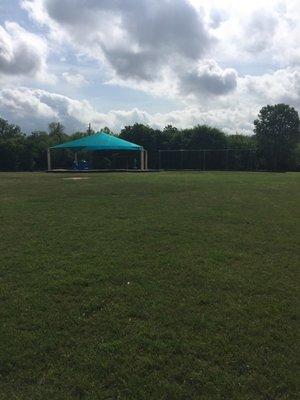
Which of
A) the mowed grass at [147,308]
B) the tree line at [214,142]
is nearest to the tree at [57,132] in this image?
the tree line at [214,142]

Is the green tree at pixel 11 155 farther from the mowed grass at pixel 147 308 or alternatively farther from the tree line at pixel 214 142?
the mowed grass at pixel 147 308

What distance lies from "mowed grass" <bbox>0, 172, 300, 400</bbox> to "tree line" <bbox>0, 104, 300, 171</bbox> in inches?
1836

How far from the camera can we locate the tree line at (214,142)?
5656cm

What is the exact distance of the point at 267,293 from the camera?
21.4ft

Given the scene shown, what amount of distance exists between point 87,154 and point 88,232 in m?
48.8

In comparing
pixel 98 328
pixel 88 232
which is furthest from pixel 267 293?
pixel 88 232

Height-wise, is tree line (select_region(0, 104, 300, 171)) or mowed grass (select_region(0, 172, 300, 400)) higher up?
tree line (select_region(0, 104, 300, 171))

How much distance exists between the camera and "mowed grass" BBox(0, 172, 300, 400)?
14.8 feet

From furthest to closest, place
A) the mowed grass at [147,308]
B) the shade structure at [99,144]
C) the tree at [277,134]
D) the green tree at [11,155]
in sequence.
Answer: the tree at [277,134] < the green tree at [11,155] < the shade structure at [99,144] < the mowed grass at [147,308]

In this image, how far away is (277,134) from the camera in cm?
6319

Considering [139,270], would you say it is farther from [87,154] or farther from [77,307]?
[87,154]

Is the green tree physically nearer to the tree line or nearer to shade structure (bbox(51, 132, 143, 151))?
the tree line

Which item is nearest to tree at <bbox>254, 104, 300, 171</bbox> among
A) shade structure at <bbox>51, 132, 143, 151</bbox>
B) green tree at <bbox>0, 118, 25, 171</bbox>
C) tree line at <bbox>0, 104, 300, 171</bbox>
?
tree line at <bbox>0, 104, 300, 171</bbox>

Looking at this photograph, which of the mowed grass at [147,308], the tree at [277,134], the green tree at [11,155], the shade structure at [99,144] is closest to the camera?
the mowed grass at [147,308]
